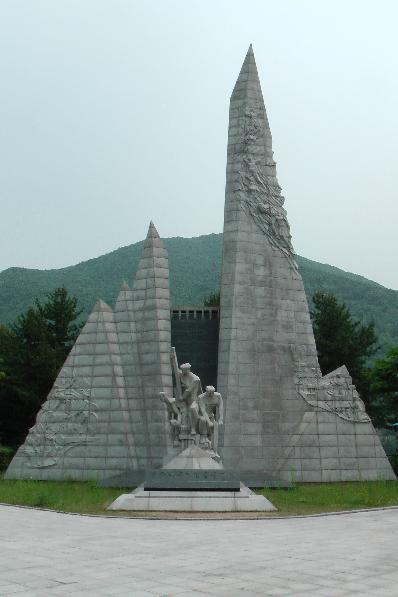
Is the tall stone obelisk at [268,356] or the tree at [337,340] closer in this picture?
the tall stone obelisk at [268,356]

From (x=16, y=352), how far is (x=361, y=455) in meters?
14.0

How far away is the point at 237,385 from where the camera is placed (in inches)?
778

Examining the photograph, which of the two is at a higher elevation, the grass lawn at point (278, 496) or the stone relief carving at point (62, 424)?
the stone relief carving at point (62, 424)

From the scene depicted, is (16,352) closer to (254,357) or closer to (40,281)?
(254,357)

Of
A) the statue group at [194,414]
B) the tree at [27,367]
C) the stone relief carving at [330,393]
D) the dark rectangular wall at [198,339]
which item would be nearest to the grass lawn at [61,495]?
the statue group at [194,414]

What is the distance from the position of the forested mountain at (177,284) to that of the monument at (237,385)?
34.5 metres

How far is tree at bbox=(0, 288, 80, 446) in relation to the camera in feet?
91.4

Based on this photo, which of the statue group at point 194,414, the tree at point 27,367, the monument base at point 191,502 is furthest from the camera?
the tree at point 27,367

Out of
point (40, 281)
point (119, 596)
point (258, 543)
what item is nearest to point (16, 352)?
point (258, 543)

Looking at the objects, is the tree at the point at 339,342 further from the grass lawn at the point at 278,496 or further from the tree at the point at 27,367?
the grass lawn at the point at 278,496

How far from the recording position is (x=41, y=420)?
1988 centimetres

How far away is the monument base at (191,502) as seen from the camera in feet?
Answer: 42.0

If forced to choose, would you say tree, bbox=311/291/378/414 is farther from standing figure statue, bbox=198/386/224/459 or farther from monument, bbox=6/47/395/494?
standing figure statue, bbox=198/386/224/459

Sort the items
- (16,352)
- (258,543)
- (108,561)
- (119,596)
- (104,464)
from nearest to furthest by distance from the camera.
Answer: (119,596), (108,561), (258,543), (104,464), (16,352)
